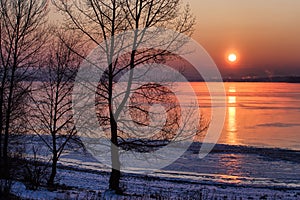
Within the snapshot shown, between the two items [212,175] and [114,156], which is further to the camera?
[212,175]

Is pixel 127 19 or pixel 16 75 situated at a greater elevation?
pixel 127 19

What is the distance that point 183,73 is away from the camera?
A: 1602cm

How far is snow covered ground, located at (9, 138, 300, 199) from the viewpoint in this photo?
2319cm

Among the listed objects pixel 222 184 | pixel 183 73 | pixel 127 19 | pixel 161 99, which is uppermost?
pixel 127 19

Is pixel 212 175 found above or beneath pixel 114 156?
beneath

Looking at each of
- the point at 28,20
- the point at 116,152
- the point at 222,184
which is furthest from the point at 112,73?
the point at 222,184

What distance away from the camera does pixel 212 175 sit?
31422mm

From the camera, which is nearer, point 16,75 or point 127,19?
point 127,19

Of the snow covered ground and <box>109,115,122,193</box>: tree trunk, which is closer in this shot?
<box>109,115,122,193</box>: tree trunk

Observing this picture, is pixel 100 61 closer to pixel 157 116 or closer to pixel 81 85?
pixel 81 85

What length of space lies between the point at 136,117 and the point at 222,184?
13.4 m

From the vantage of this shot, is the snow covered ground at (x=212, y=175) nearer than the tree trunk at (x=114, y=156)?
No

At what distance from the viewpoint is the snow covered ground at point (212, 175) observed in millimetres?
23188

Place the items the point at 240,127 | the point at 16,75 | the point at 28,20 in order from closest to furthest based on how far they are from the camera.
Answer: the point at 28,20 < the point at 16,75 < the point at 240,127
